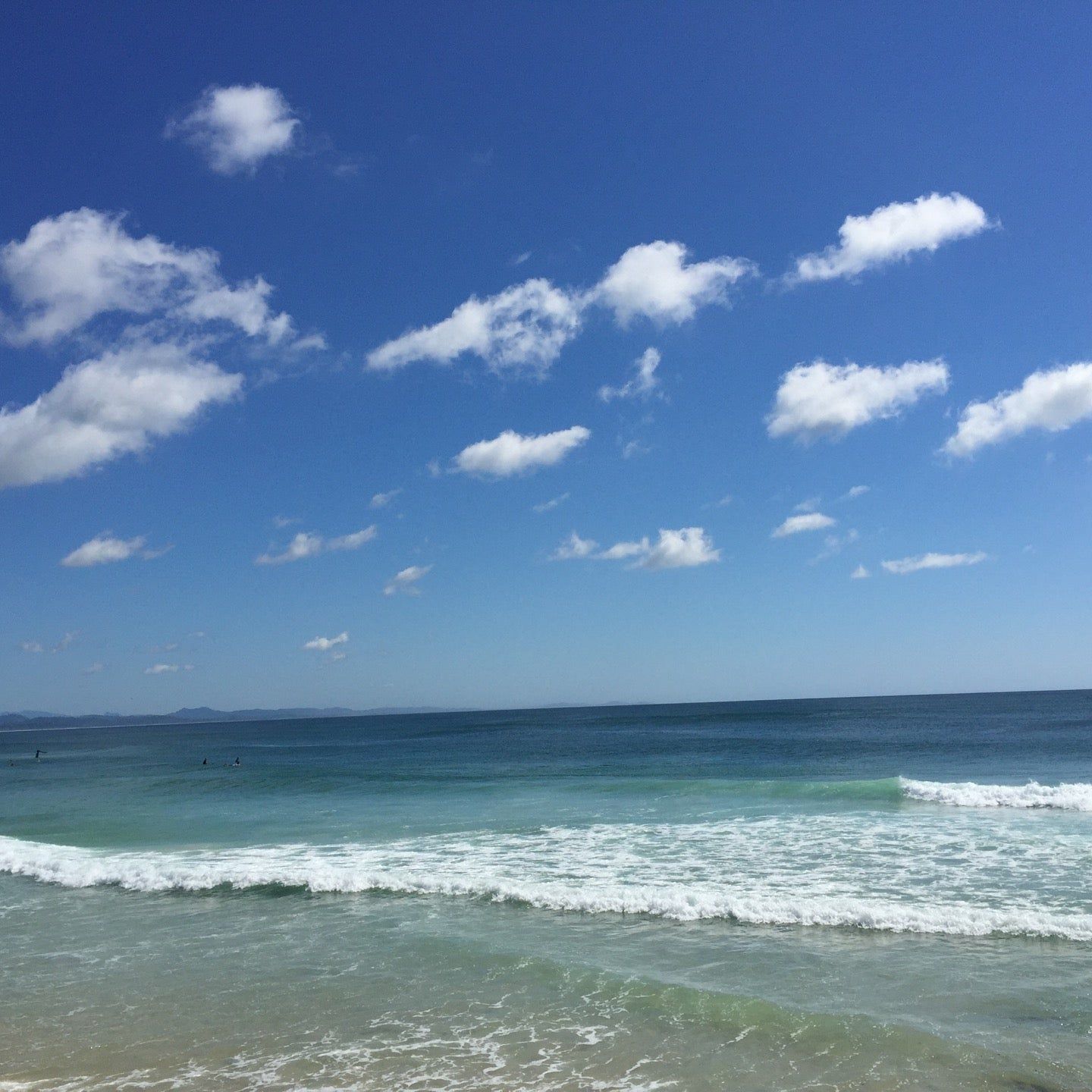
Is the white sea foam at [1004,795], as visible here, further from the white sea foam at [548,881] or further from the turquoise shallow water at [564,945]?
the white sea foam at [548,881]

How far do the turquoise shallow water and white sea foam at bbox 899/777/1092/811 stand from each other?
0.16 m

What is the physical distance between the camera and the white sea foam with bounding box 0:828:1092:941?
44.6ft

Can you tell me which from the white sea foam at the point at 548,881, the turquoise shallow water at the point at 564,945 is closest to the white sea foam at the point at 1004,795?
the turquoise shallow water at the point at 564,945

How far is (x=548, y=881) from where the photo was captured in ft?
56.7

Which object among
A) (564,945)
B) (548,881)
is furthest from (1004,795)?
(564,945)

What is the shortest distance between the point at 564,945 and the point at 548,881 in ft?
14.1

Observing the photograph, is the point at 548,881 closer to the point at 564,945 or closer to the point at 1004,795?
the point at 564,945

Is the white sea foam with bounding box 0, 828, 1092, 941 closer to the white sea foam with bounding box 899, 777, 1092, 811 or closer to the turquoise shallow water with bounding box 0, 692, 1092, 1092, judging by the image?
the turquoise shallow water with bounding box 0, 692, 1092, 1092

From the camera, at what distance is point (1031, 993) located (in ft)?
33.8

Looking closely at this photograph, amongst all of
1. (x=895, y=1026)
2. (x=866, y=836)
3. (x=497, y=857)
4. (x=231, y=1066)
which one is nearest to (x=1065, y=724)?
(x=866, y=836)

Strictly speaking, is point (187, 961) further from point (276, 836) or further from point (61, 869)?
point (276, 836)

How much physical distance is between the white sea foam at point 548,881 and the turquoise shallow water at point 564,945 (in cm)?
8

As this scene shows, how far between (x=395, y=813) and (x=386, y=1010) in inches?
791

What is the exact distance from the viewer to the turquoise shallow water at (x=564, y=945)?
8852mm
